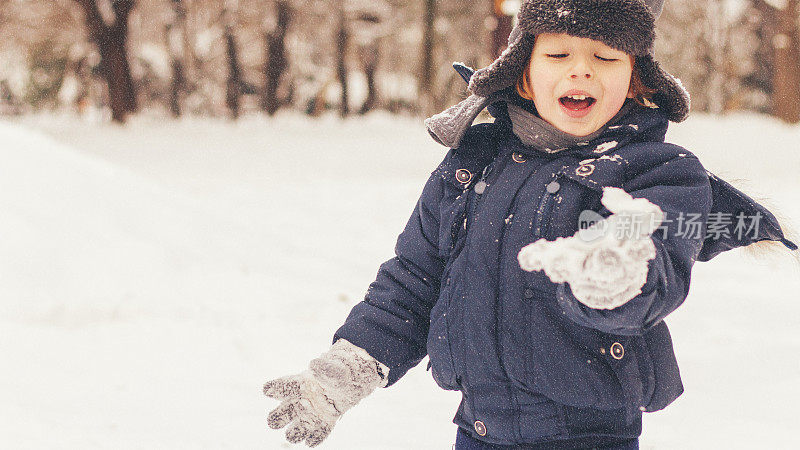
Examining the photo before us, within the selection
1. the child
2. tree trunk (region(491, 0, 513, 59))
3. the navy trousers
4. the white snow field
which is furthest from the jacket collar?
tree trunk (region(491, 0, 513, 59))

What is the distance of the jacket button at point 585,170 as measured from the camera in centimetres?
149

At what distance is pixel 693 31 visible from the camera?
28.6 metres

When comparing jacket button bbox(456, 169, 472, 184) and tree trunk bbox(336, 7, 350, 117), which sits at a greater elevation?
jacket button bbox(456, 169, 472, 184)

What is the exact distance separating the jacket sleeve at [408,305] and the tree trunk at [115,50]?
1662 centimetres

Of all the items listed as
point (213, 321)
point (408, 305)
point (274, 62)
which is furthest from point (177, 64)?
point (408, 305)

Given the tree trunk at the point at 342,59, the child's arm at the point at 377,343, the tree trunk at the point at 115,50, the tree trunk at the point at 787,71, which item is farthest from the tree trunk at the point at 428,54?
the child's arm at the point at 377,343

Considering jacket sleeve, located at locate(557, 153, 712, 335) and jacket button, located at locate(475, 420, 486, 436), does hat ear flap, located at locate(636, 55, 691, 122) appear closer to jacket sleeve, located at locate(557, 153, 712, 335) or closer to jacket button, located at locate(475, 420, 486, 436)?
jacket sleeve, located at locate(557, 153, 712, 335)

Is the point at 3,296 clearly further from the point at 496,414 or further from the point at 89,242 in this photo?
the point at 496,414

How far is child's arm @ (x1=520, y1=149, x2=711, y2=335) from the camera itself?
1.21m

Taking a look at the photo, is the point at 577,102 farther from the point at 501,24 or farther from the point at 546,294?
the point at 501,24

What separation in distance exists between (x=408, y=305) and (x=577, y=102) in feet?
1.91

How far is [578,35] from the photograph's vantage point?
152 cm

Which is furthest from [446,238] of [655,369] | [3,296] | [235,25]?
[235,25]

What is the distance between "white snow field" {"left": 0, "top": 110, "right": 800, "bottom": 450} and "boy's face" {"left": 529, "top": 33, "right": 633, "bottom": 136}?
419mm
